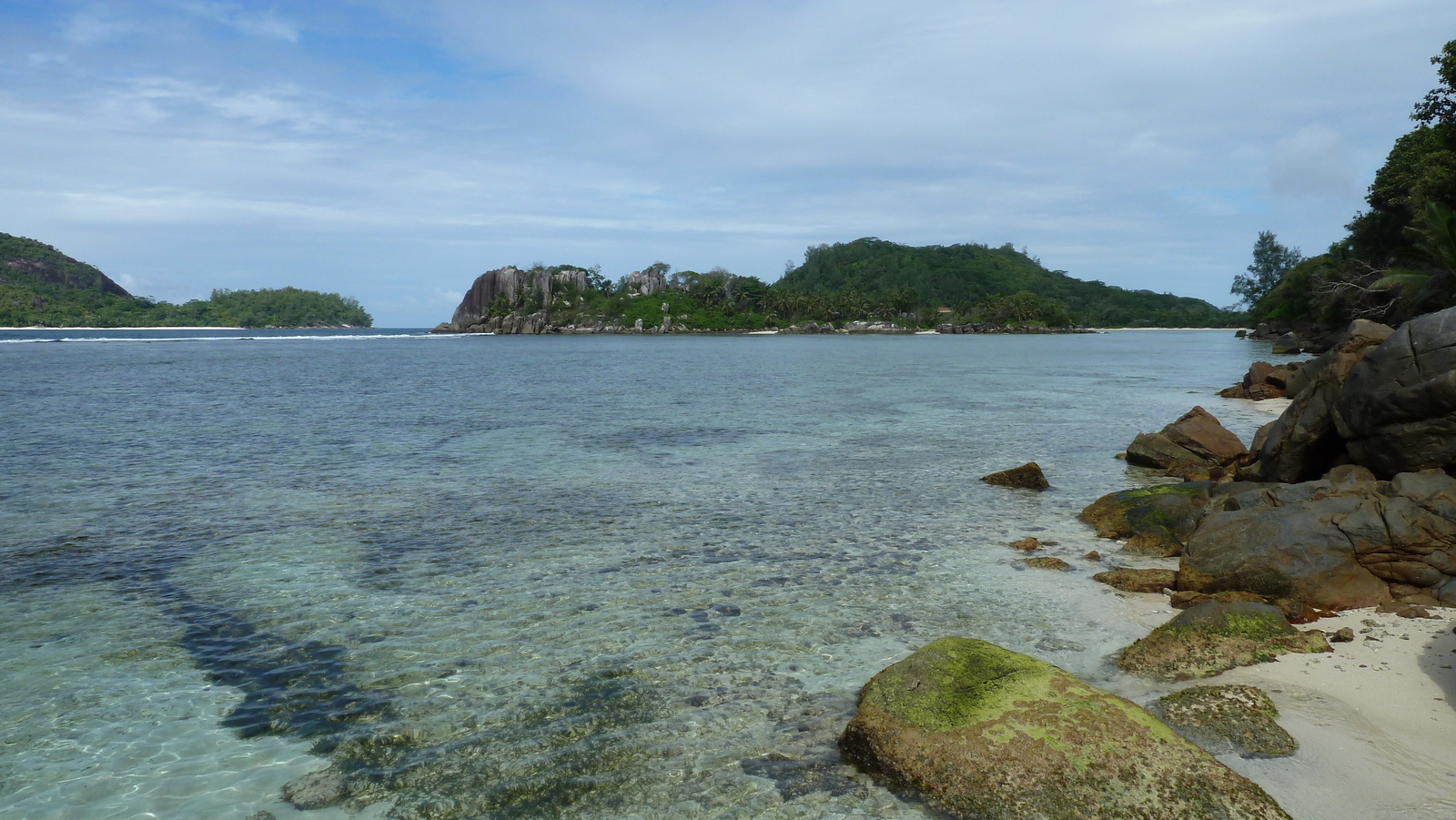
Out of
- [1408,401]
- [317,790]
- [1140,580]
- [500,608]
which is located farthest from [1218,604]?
[317,790]

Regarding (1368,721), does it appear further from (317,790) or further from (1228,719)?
(317,790)

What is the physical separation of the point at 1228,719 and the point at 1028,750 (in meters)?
2.20

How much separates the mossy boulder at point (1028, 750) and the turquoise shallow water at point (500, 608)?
1.35ft

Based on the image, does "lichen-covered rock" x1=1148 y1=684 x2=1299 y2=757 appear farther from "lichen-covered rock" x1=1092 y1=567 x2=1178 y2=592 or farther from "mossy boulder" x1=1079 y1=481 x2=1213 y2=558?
"mossy boulder" x1=1079 y1=481 x2=1213 y2=558

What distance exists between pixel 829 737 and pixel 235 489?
51.9ft

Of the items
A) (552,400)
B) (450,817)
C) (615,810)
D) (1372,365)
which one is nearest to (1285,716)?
(615,810)

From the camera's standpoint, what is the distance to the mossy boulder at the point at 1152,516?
41.3 feet

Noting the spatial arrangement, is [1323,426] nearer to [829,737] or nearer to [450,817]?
[829,737]

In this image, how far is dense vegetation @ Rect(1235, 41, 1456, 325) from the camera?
3981 centimetres

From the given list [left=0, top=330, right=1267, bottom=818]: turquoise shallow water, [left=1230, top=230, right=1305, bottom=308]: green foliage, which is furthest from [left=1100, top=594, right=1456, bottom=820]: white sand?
[left=1230, top=230, right=1305, bottom=308]: green foliage

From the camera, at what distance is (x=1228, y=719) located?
22.4 feet

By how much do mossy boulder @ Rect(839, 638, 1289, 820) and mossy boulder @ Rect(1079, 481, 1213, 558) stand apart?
6.82m

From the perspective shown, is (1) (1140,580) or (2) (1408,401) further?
(2) (1408,401)

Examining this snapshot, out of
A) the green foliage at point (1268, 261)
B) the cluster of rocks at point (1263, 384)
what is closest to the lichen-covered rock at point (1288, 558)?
the cluster of rocks at point (1263, 384)
